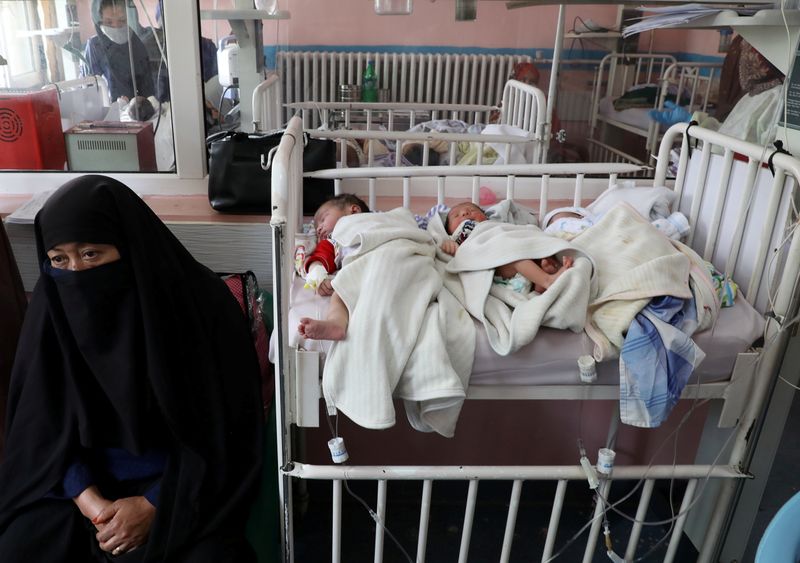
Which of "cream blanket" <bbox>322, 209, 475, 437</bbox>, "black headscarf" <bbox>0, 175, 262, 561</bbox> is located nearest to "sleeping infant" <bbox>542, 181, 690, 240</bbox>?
"cream blanket" <bbox>322, 209, 475, 437</bbox>

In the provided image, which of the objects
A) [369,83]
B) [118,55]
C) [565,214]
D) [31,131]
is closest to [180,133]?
[118,55]

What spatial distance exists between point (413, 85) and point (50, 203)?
1500 mm

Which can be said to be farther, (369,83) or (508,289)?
(369,83)

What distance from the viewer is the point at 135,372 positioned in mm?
1290

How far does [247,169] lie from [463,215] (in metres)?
0.68

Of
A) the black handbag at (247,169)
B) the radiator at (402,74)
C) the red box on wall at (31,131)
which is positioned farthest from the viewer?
the radiator at (402,74)

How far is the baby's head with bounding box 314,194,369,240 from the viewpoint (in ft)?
5.21

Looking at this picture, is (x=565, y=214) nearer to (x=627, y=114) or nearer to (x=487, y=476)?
(x=487, y=476)

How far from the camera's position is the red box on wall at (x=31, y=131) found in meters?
2.04

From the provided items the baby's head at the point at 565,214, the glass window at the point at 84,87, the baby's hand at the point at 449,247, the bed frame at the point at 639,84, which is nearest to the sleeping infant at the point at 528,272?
the baby's hand at the point at 449,247

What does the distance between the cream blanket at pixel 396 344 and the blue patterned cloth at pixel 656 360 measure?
0.31 m

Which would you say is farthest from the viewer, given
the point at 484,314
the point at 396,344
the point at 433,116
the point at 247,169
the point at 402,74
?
the point at 433,116

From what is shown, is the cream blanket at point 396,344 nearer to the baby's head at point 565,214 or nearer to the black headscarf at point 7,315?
the baby's head at point 565,214

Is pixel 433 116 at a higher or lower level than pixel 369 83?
lower
